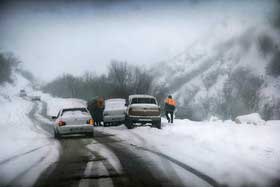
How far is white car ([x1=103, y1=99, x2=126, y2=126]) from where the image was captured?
2933cm

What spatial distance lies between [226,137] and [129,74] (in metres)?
63.0

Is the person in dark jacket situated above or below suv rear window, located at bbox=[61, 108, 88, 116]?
above

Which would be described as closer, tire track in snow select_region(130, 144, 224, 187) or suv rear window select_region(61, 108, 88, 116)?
tire track in snow select_region(130, 144, 224, 187)

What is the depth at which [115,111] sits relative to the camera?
29375 millimetres

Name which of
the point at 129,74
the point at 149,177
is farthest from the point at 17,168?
the point at 129,74

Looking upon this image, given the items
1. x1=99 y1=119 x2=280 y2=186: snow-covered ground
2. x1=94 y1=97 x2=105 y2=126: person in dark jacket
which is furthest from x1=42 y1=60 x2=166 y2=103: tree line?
x1=99 y1=119 x2=280 y2=186: snow-covered ground

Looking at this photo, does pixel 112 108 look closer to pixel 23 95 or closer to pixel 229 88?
pixel 23 95

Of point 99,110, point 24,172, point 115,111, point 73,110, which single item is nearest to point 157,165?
point 24,172

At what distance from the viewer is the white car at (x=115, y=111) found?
96.2 ft

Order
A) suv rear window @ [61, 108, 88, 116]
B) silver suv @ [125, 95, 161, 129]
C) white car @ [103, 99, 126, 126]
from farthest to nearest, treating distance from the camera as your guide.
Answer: white car @ [103, 99, 126, 126] → silver suv @ [125, 95, 161, 129] → suv rear window @ [61, 108, 88, 116]

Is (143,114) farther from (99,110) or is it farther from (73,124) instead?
(99,110)

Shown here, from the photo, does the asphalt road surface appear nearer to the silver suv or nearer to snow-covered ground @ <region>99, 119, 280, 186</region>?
snow-covered ground @ <region>99, 119, 280, 186</region>

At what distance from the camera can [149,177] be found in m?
8.19

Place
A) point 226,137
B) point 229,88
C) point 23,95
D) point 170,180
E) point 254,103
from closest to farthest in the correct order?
point 170,180
point 226,137
point 23,95
point 254,103
point 229,88
